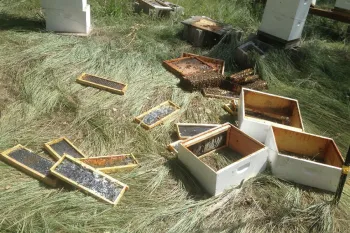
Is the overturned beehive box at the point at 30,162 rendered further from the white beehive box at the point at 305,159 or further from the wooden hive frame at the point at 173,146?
the white beehive box at the point at 305,159

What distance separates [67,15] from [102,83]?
1.83 meters

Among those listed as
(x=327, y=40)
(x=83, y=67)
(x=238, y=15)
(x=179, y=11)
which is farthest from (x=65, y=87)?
(x=327, y=40)

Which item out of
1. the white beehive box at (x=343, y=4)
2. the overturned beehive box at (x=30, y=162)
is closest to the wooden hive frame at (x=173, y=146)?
the overturned beehive box at (x=30, y=162)

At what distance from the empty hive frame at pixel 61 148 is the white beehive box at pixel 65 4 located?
2942 mm

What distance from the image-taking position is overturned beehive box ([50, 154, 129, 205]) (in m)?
3.39

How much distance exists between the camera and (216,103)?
510 cm

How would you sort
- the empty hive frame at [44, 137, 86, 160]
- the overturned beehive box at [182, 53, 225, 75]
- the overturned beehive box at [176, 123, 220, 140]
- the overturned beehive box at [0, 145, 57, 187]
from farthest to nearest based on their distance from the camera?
the overturned beehive box at [182, 53, 225, 75] → the overturned beehive box at [176, 123, 220, 140] → the empty hive frame at [44, 137, 86, 160] → the overturned beehive box at [0, 145, 57, 187]

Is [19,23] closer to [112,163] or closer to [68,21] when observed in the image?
[68,21]

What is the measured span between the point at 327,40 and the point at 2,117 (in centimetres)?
603

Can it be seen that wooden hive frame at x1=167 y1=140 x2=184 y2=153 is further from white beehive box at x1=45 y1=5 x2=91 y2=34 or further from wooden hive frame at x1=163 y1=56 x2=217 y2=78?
white beehive box at x1=45 y1=5 x2=91 y2=34

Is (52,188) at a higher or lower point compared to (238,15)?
lower

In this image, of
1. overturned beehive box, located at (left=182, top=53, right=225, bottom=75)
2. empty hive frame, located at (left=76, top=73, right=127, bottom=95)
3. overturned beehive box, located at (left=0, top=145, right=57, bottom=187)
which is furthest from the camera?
overturned beehive box, located at (left=182, top=53, right=225, bottom=75)

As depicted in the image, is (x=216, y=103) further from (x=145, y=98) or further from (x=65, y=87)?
(x=65, y=87)

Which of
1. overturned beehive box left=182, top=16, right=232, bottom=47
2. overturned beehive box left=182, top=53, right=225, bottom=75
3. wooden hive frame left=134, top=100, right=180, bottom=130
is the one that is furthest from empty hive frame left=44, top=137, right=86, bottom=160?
overturned beehive box left=182, top=16, right=232, bottom=47
